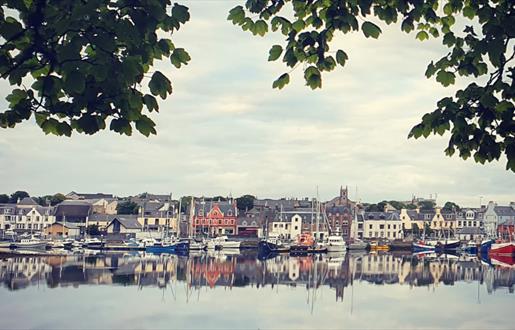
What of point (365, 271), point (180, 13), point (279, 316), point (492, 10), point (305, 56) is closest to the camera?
point (180, 13)

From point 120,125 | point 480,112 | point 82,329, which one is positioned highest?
point 480,112

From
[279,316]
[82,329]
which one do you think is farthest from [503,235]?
[82,329]

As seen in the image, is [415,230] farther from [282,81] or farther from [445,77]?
[282,81]

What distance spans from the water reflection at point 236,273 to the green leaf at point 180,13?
47.8 meters

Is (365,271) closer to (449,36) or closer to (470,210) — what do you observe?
(449,36)

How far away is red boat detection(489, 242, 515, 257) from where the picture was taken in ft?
381

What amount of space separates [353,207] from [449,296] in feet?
361

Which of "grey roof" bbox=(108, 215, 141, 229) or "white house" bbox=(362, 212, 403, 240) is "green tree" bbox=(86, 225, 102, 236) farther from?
"white house" bbox=(362, 212, 403, 240)

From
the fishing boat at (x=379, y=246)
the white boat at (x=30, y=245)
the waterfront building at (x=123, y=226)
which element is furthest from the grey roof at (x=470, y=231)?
the white boat at (x=30, y=245)

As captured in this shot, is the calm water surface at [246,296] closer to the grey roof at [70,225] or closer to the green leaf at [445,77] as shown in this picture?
the green leaf at [445,77]

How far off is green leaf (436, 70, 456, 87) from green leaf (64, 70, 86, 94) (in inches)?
165

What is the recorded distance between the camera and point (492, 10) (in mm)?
6887

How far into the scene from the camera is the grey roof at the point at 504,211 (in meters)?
159

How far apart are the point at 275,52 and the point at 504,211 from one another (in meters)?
166
